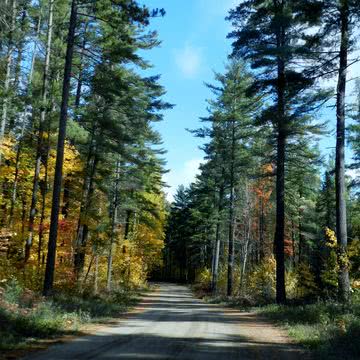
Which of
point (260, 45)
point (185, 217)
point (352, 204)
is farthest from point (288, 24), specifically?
point (185, 217)

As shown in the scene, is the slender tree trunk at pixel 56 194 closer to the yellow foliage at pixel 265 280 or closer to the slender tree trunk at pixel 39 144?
the slender tree trunk at pixel 39 144

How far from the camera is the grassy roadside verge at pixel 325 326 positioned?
29.0 ft

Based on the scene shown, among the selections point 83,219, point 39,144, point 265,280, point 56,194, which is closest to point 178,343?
point 56,194

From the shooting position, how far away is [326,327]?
1151 centimetres

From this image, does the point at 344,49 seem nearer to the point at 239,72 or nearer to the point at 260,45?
the point at 260,45

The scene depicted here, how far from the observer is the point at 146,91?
2956 centimetres

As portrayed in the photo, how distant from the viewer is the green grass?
348 inches

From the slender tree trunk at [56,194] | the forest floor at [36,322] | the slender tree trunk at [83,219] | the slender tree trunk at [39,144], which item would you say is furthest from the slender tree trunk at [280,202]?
the slender tree trunk at [39,144]

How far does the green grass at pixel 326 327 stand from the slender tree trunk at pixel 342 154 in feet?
2.88

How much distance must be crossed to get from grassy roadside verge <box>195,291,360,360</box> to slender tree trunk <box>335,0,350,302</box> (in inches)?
33.9

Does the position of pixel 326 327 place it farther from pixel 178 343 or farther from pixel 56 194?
pixel 56 194

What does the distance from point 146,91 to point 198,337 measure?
68.6 feet

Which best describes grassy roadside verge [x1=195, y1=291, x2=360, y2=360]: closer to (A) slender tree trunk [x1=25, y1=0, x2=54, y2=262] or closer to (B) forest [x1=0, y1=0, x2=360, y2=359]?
(B) forest [x1=0, y1=0, x2=360, y2=359]

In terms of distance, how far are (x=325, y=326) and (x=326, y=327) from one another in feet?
0.66
